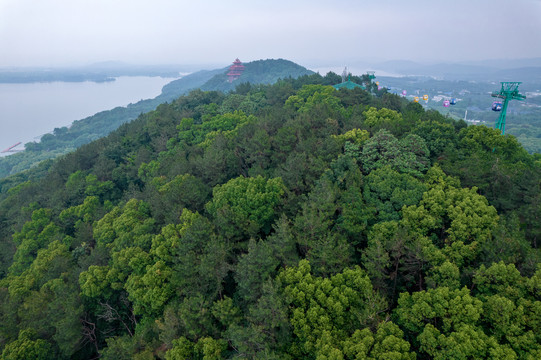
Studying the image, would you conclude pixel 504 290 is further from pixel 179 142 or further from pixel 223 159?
pixel 179 142

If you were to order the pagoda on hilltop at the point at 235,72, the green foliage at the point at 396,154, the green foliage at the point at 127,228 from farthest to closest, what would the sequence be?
the pagoda on hilltop at the point at 235,72 < the green foliage at the point at 127,228 < the green foliage at the point at 396,154

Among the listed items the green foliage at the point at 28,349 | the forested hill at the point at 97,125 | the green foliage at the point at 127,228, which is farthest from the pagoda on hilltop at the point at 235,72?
the green foliage at the point at 28,349

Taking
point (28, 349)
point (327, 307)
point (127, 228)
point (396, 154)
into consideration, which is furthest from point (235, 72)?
point (327, 307)

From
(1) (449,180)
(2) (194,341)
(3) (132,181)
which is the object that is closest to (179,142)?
(3) (132,181)

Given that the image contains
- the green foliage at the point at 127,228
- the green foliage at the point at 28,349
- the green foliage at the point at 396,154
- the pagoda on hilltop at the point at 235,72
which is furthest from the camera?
the pagoda on hilltop at the point at 235,72

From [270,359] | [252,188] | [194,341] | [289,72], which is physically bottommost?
[194,341]

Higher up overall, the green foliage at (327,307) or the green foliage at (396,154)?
the green foliage at (396,154)

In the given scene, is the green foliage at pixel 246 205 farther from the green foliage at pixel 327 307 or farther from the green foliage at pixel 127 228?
the green foliage at pixel 327 307
